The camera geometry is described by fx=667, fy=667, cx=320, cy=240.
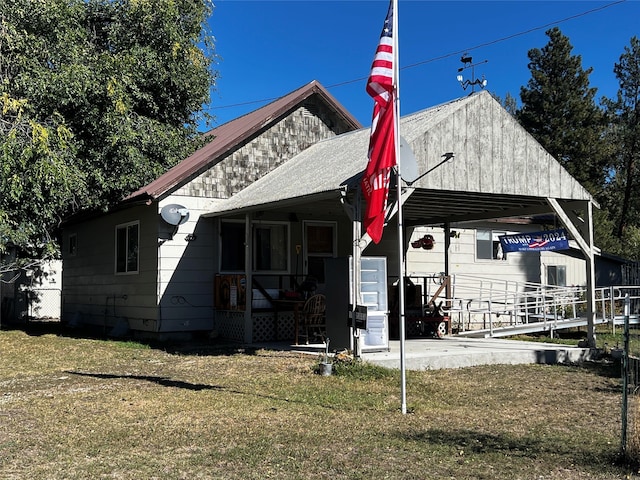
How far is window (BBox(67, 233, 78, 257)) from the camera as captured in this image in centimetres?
1970

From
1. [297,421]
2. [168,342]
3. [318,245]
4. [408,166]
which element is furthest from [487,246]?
[297,421]

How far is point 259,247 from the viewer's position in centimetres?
1514

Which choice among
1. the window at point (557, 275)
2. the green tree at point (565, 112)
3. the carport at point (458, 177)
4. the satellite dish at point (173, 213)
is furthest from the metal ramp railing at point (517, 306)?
the green tree at point (565, 112)

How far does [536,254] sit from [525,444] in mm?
15673

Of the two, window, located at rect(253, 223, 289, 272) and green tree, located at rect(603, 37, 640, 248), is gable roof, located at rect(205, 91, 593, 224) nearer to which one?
window, located at rect(253, 223, 289, 272)

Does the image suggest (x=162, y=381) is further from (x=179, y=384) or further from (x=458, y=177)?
(x=458, y=177)

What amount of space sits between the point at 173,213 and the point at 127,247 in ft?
8.78

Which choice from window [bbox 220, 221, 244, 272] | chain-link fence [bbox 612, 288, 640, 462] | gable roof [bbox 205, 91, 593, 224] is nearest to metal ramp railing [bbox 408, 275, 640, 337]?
gable roof [bbox 205, 91, 593, 224]

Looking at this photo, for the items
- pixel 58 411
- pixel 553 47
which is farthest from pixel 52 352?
pixel 553 47

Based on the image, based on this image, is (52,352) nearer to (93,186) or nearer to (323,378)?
(93,186)

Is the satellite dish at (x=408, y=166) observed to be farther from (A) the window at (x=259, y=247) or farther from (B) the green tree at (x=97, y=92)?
(B) the green tree at (x=97, y=92)

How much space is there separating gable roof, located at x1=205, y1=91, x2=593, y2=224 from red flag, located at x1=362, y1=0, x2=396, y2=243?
5.18 feet

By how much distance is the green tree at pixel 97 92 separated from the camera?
1325 cm

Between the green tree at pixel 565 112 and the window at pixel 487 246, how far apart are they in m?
15.8
